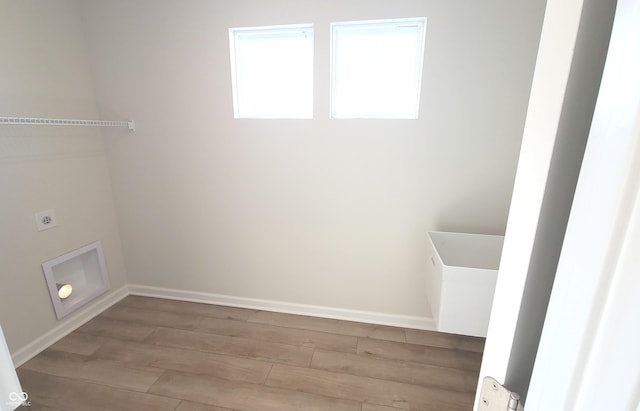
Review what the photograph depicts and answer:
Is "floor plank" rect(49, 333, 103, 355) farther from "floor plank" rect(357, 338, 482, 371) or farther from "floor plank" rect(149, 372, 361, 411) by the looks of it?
"floor plank" rect(357, 338, 482, 371)

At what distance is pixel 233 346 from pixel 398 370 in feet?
3.68

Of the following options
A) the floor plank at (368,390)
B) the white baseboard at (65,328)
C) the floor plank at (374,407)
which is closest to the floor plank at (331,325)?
the floor plank at (368,390)

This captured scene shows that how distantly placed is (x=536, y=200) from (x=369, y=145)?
156 centimetres

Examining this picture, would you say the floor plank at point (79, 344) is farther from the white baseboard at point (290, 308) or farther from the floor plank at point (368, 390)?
the floor plank at point (368, 390)

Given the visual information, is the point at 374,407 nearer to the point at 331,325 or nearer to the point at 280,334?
the point at 331,325

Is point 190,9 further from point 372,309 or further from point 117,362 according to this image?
point 372,309

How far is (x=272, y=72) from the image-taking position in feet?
6.66

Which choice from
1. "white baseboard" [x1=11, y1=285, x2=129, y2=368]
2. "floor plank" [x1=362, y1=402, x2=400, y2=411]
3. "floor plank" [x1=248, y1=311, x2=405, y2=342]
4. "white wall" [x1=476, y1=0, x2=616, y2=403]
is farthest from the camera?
"floor plank" [x1=248, y1=311, x2=405, y2=342]

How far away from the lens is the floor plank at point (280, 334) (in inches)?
76.0

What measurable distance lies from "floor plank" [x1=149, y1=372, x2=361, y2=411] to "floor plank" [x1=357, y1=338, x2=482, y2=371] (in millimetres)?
432

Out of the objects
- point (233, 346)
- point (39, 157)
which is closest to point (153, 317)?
point (233, 346)

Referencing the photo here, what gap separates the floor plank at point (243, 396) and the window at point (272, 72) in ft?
5.78

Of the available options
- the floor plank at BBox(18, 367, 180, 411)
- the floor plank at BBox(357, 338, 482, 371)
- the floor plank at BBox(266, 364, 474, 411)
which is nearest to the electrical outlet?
the floor plank at BBox(18, 367, 180, 411)

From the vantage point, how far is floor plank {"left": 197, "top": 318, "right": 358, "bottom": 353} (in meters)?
1.93
